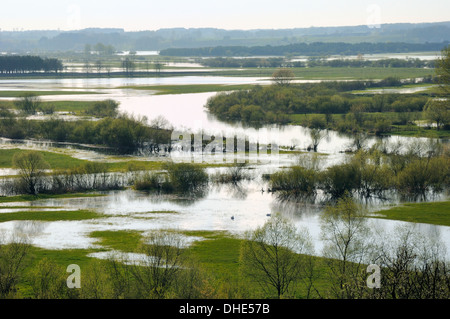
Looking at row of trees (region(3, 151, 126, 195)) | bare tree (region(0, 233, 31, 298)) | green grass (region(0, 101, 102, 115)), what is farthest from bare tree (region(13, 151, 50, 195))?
green grass (region(0, 101, 102, 115))

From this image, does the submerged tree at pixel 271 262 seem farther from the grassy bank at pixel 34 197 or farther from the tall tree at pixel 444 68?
the tall tree at pixel 444 68

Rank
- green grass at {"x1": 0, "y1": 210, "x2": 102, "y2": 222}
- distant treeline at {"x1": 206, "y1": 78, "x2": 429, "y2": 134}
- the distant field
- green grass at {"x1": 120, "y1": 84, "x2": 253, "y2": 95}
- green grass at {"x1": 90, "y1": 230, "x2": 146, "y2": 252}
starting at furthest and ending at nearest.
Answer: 1. the distant field
2. green grass at {"x1": 120, "y1": 84, "x2": 253, "y2": 95}
3. distant treeline at {"x1": 206, "y1": 78, "x2": 429, "y2": 134}
4. green grass at {"x1": 0, "y1": 210, "x2": 102, "y2": 222}
5. green grass at {"x1": 90, "y1": 230, "x2": 146, "y2": 252}

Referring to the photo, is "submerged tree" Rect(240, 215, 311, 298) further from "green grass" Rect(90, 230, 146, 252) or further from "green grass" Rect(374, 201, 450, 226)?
"green grass" Rect(374, 201, 450, 226)

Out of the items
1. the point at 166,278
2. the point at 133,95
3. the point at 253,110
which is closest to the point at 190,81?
the point at 133,95

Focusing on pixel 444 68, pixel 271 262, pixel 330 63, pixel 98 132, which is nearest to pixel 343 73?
pixel 330 63
